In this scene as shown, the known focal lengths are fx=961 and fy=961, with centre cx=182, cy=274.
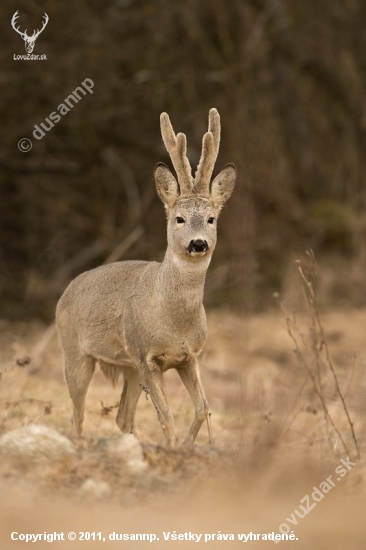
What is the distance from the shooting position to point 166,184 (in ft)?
24.3

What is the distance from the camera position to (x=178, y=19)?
60.3 ft

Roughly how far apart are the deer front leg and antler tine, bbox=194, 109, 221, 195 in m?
1.40

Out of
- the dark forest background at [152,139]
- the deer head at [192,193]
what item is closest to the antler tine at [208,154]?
the deer head at [192,193]

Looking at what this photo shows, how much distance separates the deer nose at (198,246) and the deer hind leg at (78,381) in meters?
1.65

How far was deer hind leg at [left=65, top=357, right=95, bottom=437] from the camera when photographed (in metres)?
7.98

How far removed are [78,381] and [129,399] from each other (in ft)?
1.50

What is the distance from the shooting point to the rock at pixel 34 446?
634 cm

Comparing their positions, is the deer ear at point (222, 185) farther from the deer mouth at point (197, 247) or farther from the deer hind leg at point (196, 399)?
the deer hind leg at point (196, 399)

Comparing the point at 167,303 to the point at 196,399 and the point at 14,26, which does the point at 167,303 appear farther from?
the point at 14,26

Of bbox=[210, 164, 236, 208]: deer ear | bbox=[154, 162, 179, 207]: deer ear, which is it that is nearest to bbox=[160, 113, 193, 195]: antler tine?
bbox=[154, 162, 179, 207]: deer ear

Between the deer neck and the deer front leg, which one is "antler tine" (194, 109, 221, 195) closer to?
the deer neck

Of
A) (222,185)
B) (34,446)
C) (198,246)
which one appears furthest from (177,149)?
(34,446)

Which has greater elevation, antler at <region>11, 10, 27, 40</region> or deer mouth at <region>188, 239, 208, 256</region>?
antler at <region>11, 10, 27, 40</region>

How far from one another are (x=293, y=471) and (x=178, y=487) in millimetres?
732
